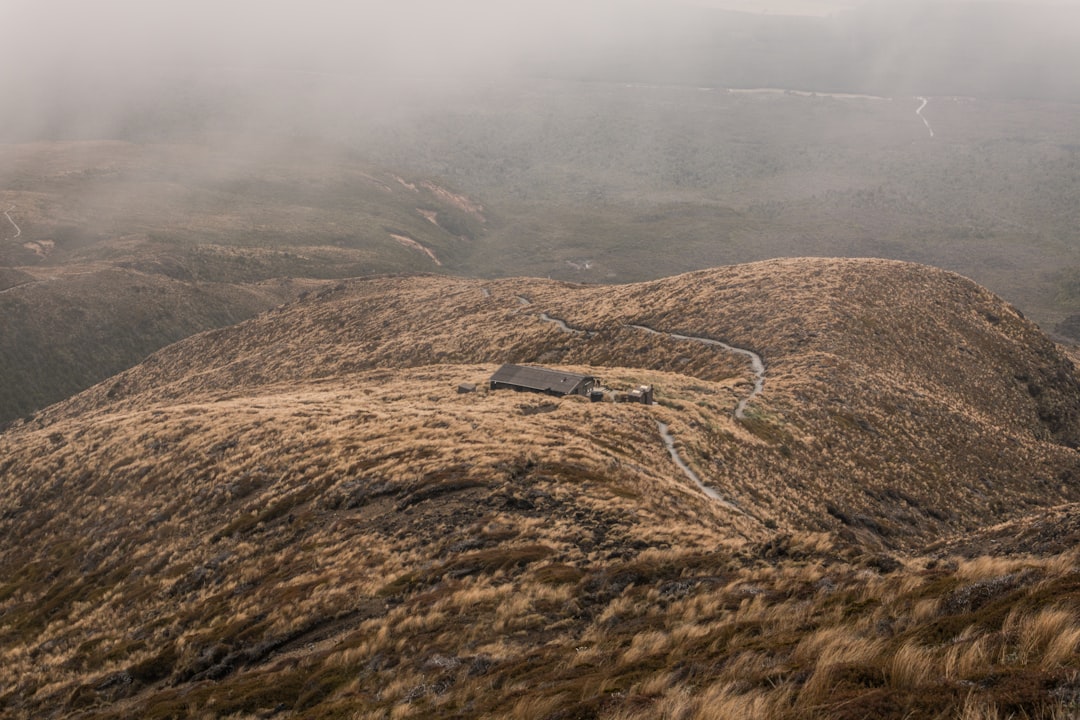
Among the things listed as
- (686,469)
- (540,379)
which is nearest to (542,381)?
(540,379)

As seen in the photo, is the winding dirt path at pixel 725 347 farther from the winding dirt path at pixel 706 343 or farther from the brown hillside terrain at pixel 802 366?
the brown hillside terrain at pixel 802 366

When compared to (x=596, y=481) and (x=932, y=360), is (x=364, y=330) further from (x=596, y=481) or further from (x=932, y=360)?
(x=596, y=481)

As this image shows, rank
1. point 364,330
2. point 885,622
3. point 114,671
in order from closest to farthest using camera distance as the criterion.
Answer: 1. point 885,622
2. point 114,671
3. point 364,330

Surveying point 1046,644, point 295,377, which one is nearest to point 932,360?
point 1046,644

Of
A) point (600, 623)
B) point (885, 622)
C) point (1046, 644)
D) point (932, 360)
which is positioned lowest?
point (932, 360)

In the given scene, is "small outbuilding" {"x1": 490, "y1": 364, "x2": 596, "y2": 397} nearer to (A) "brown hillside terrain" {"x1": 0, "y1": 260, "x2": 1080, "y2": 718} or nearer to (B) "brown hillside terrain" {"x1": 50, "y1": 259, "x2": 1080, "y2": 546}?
(A) "brown hillside terrain" {"x1": 0, "y1": 260, "x2": 1080, "y2": 718}

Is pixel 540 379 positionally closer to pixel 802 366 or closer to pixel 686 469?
pixel 686 469

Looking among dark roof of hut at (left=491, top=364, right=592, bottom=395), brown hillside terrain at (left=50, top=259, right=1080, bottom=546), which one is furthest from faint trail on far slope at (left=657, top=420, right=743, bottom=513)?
dark roof of hut at (left=491, top=364, right=592, bottom=395)
